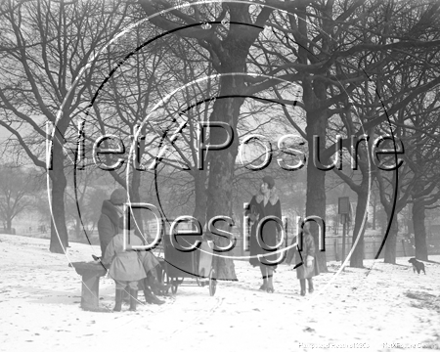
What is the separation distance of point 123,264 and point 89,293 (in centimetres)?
78

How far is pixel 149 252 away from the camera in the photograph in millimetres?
10281

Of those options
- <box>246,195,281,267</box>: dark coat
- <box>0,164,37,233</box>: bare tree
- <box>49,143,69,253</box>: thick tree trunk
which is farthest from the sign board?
<box>0,164,37,233</box>: bare tree

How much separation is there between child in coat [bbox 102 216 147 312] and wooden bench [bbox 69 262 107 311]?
0.92 feet

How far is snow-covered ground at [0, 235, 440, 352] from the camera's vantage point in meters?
7.79

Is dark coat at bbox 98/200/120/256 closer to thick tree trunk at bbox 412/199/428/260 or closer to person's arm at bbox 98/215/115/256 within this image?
person's arm at bbox 98/215/115/256

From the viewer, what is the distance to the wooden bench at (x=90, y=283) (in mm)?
10078

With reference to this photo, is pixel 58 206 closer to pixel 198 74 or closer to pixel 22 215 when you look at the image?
pixel 198 74

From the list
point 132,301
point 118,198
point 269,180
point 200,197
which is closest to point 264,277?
point 269,180

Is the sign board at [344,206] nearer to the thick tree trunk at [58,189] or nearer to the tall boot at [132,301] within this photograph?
the thick tree trunk at [58,189]

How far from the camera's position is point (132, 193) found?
2458 cm

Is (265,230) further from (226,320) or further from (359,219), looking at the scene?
(359,219)

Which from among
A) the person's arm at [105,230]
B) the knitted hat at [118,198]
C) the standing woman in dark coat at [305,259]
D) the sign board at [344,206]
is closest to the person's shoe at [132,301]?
the person's arm at [105,230]

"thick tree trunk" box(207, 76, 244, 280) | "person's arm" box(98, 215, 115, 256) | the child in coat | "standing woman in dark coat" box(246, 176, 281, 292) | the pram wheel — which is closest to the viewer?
the child in coat

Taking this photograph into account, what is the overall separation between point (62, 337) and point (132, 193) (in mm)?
16710
